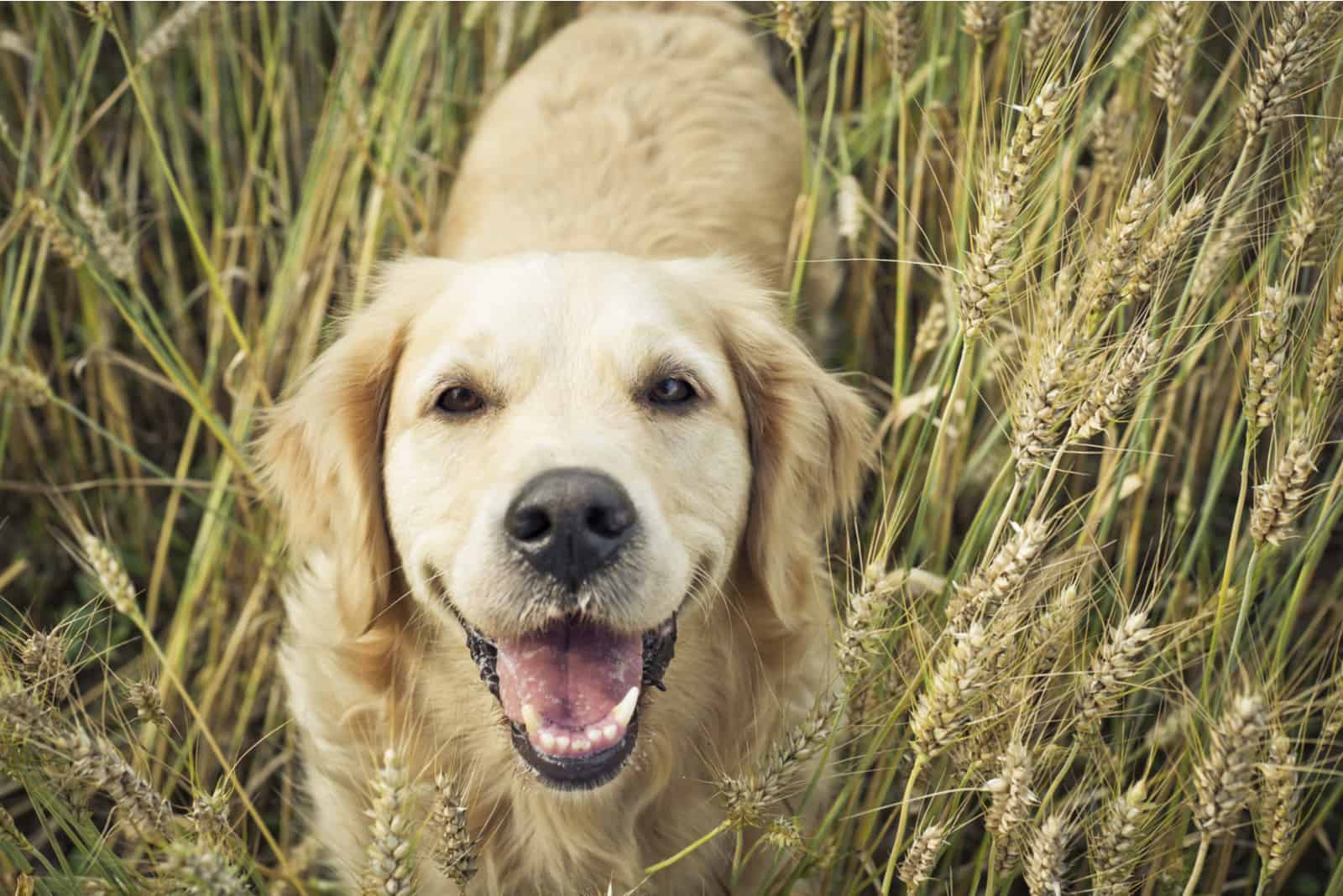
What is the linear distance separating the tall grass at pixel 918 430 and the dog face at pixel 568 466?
9.4 inches

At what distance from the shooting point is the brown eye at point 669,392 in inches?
80.4

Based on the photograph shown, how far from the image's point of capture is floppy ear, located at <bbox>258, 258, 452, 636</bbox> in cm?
213

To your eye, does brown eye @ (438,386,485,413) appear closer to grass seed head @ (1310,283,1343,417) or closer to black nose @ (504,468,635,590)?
black nose @ (504,468,635,590)

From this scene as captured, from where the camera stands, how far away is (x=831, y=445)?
2334 millimetres

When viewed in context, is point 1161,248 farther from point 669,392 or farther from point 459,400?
point 459,400

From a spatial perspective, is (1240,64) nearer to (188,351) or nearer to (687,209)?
(687,209)

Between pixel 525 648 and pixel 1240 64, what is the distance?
86.9 inches

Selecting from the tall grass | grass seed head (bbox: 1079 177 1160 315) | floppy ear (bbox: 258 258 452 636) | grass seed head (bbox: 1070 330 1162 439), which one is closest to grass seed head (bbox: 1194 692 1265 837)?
the tall grass

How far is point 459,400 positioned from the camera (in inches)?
80.6

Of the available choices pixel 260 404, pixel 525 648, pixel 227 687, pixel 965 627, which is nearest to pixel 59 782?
pixel 525 648

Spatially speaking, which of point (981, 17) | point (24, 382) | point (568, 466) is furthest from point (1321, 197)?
point (24, 382)

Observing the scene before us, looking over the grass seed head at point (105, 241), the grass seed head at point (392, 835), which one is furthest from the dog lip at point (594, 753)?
the grass seed head at point (105, 241)

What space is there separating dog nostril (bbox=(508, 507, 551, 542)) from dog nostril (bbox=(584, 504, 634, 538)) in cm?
6

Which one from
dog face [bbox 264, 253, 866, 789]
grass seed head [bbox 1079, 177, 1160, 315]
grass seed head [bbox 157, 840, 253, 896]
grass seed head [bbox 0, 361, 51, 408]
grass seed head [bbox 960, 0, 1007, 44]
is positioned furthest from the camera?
grass seed head [bbox 0, 361, 51, 408]
